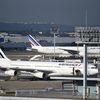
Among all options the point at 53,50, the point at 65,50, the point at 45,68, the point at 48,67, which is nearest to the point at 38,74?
the point at 45,68

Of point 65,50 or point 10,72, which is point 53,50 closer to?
point 65,50

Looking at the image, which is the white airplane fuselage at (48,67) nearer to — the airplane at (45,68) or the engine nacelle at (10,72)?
the airplane at (45,68)

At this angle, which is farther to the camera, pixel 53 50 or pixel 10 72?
pixel 53 50

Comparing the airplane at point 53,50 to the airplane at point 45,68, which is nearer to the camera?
the airplane at point 45,68

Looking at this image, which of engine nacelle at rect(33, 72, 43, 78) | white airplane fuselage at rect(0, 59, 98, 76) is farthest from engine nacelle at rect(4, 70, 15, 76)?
engine nacelle at rect(33, 72, 43, 78)

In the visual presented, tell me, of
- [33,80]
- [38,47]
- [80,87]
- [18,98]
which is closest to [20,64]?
[33,80]

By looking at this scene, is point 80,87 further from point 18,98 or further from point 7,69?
point 7,69

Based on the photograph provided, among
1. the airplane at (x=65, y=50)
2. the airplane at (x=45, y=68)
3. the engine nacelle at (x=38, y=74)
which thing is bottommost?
the engine nacelle at (x=38, y=74)

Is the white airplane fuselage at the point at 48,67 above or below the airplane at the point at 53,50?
below

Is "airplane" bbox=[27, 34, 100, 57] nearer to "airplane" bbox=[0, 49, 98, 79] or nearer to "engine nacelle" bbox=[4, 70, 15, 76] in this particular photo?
"airplane" bbox=[0, 49, 98, 79]

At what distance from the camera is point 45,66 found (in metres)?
48.2

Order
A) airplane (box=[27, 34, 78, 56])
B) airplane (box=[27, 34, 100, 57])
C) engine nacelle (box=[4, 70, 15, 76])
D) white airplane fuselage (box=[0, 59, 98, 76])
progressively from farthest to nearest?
airplane (box=[27, 34, 78, 56]) < airplane (box=[27, 34, 100, 57]) < engine nacelle (box=[4, 70, 15, 76]) < white airplane fuselage (box=[0, 59, 98, 76])

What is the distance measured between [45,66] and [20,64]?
7.66ft

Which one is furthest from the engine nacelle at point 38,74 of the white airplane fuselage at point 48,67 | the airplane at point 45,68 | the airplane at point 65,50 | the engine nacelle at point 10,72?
the airplane at point 65,50
